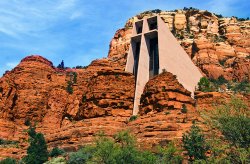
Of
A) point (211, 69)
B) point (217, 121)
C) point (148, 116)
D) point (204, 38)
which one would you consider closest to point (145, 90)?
point (148, 116)

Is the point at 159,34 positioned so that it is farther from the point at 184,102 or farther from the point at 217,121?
the point at 217,121

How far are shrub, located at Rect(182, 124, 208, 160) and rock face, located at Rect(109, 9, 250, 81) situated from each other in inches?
2028

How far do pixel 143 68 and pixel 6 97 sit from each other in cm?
2924

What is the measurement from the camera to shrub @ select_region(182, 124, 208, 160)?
41.2 metres

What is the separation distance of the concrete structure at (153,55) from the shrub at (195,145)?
19.4 meters

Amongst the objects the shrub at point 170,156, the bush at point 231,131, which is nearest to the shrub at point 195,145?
the shrub at point 170,156

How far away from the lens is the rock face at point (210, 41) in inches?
3943

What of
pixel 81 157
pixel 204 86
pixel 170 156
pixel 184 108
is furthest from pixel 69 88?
pixel 170 156

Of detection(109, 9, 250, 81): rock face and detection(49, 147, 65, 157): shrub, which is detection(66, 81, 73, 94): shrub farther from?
detection(49, 147, 65, 157): shrub

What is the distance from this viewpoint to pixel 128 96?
6241 cm

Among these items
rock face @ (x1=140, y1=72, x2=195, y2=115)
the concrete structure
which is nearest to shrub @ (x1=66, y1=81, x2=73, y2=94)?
the concrete structure

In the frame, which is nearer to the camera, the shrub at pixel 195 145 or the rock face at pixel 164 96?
the shrub at pixel 195 145

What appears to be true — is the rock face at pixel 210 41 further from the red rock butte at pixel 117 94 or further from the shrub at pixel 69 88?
the shrub at pixel 69 88

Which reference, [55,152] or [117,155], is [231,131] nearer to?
[117,155]
